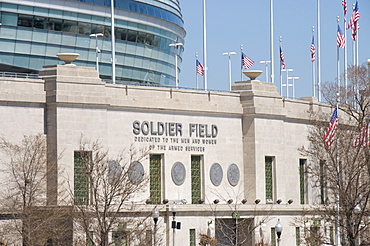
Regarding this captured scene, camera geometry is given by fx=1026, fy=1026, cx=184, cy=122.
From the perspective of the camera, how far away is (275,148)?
70250 millimetres

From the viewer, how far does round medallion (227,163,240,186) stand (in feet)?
224

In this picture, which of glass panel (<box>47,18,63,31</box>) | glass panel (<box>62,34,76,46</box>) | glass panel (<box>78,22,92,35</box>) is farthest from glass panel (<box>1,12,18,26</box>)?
glass panel (<box>78,22,92,35</box>)

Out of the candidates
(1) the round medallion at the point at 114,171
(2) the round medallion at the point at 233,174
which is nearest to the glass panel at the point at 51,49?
(2) the round medallion at the point at 233,174

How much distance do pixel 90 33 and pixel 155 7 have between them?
10810 mm

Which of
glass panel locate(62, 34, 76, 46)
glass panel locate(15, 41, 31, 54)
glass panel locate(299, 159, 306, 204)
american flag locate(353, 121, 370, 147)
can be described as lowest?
glass panel locate(299, 159, 306, 204)

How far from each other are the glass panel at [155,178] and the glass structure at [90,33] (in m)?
39.4

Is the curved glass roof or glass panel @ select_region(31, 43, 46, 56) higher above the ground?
the curved glass roof

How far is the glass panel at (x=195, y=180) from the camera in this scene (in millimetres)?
66312

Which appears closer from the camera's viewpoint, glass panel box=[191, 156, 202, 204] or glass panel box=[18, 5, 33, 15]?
glass panel box=[191, 156, 202, 204]

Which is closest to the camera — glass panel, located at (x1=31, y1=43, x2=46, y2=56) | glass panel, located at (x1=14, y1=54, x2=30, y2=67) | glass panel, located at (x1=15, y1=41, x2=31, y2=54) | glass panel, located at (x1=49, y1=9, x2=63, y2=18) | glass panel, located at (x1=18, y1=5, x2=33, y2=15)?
glass panel, located at (x1=18, y1=5, x2=33, y2=15)

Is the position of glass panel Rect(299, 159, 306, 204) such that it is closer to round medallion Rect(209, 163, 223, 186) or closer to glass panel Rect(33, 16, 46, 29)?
round medallion Rect(209, 163, 223, 186)

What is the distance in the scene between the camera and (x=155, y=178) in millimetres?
64000

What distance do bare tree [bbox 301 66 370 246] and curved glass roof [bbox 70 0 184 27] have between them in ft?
117

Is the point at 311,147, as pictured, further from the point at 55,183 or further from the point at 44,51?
the point at 44,51
